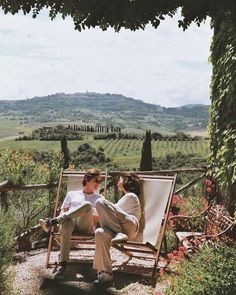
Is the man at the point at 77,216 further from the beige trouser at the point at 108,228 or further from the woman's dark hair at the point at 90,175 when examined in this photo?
the beige trouser at the point at 108,228

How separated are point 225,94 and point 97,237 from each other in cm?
257

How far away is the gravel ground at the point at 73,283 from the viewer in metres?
4.86

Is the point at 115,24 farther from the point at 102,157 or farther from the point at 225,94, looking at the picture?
the point at 102,157

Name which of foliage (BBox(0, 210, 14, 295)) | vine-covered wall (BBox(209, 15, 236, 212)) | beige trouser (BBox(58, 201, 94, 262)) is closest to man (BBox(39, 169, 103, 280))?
beige trouser (BBox(58, 201, 94, 262))

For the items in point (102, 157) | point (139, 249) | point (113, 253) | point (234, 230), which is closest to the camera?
point (139, 249)

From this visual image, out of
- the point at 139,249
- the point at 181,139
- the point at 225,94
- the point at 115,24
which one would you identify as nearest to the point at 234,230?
the point at 139,249

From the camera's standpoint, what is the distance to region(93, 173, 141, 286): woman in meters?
4.99

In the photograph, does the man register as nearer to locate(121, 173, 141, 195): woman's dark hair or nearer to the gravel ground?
the gravel ground

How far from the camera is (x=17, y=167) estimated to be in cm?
723

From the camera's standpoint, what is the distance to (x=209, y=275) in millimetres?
3676

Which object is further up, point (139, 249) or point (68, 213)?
point (68, 213)

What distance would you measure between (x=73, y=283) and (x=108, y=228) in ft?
2.11

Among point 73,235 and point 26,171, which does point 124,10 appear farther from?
point 26,171

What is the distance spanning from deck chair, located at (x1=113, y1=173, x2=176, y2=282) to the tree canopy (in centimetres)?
284
